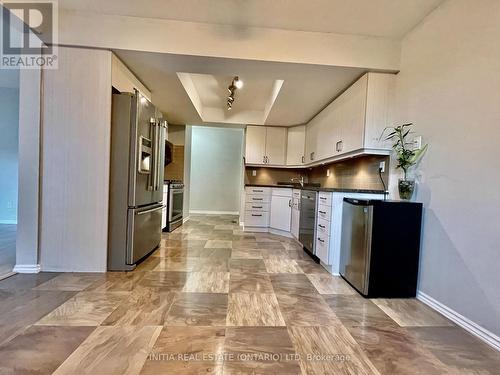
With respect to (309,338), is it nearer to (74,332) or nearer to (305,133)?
(74,332)

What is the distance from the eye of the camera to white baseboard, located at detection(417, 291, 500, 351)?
1480 millimetres

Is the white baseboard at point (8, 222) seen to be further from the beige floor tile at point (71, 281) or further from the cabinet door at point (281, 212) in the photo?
the cabinet door at point (281, 212)

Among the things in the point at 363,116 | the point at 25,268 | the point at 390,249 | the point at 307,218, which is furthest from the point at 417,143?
the point at 25,268

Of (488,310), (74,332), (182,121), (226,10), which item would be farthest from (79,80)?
(488,310)

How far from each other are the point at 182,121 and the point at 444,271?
476 cm

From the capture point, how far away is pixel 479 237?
160 cm

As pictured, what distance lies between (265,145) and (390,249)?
11.1 feet

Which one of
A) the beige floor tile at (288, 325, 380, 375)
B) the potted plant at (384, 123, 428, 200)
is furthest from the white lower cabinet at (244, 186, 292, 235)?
the beige floor tile at (288, 325, 380, 375)

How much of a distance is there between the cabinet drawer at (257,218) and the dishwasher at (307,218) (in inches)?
45.8

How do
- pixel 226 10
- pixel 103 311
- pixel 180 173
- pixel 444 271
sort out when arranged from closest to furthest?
pixel 103 311 < pixel 444 271 < pixel 226 10 < pixel 180 173

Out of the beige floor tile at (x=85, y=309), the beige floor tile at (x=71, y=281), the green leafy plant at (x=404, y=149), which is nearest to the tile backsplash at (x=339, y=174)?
→ the green leafy plant at (x=404, y=149)

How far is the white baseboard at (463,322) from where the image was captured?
1.48 meters

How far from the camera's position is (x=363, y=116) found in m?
2.57

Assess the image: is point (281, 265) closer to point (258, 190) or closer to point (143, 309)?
point (143, 309)
